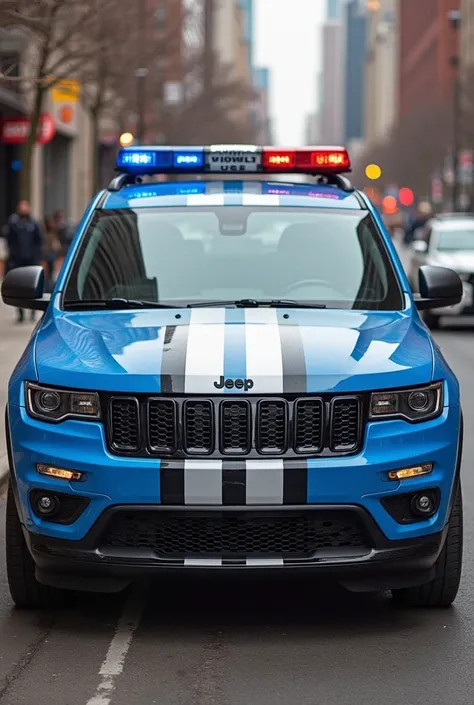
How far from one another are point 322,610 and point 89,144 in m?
57.7

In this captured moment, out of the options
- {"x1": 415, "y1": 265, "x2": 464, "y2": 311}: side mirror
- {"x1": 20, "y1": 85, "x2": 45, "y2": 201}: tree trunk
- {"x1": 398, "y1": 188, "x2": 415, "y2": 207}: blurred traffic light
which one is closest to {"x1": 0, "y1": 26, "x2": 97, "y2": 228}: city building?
{"x1": 20, "y1": 85, "x2": 45, "y2": 201}: tree trunk

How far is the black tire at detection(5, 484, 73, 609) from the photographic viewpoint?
19.5ft

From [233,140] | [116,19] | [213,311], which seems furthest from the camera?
[233,140]

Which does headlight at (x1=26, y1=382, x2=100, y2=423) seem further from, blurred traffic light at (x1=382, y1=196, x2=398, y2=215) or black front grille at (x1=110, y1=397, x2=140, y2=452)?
blurred traffic light at (x1=382, y1=196, x2=398, y2=215)

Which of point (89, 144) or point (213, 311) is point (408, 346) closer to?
point (213, 311)

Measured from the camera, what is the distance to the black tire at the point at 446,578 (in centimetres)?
597

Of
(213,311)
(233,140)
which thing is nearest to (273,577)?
(213,311)

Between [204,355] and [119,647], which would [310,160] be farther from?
[119,647]

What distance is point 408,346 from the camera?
596 centimetres

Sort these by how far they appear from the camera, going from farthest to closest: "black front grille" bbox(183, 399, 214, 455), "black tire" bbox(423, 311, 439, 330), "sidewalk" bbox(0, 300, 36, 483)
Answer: "black tire" bbox(423, 311, 439, 330) < "sidewalk" bbox(0, 300, 36, 483) < "black front grille" bbox(183, 399, 214, 455)

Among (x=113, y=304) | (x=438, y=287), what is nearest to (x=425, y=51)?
(x=438, y=287)

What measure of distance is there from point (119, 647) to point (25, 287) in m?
1.98

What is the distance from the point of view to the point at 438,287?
274 inches

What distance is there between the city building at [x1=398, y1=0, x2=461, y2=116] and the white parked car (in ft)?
260
